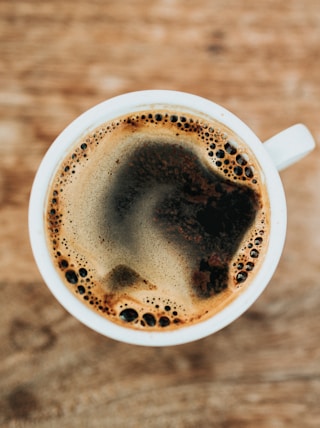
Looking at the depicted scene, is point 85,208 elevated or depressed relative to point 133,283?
elevated

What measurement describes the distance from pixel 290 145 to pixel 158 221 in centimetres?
26

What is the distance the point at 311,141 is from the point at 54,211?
0.45m

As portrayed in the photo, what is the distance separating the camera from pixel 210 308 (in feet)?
2.94

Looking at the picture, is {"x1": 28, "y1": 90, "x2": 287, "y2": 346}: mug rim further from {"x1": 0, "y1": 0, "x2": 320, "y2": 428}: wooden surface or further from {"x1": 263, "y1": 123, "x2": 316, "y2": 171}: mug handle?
{"x1": 0, "y1": 0, "x2": 320, "y2": 428}: wooden surface

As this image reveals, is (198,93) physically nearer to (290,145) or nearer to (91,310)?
(290,145)

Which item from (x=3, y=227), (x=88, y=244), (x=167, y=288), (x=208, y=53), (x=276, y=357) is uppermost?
(x=208, y=53)

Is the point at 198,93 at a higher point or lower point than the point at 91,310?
higher

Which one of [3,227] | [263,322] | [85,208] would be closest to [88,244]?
[85,208]

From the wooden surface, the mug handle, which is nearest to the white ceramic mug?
the mug handle

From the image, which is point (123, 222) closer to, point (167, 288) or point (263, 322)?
point (167, 288)

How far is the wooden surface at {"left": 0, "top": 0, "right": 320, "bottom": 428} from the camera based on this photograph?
1.02 meters

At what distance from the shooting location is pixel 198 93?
40.0 inches

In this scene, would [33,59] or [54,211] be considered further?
[33,59]

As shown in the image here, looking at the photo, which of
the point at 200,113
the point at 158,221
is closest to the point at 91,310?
the point at 158,221
